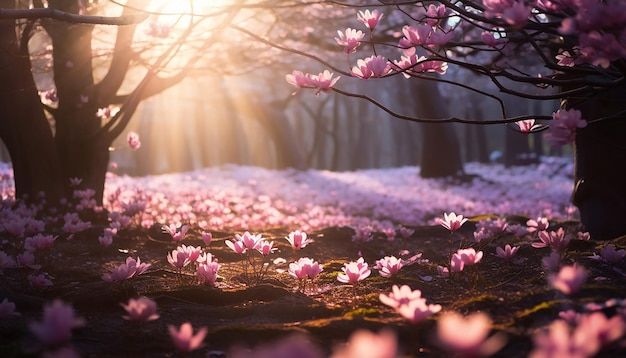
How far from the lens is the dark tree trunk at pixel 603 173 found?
5917 mm

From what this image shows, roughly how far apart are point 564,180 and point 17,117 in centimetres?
1751

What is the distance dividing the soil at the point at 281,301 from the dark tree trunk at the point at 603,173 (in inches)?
41.7

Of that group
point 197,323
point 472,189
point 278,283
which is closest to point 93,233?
point 278,283

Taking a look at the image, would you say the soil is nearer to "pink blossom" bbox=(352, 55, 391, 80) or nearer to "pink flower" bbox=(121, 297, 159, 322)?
"pink flower" bbox=(121, 297, 159, 322)

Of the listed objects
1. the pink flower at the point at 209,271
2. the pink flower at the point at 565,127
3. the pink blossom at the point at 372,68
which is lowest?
the pink flower at the point at 209,271

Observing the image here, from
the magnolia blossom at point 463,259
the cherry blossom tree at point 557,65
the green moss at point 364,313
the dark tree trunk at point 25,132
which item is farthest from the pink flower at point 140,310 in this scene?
the dark tree trunk at point 25,132

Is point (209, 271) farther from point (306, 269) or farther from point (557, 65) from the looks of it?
point (557, 65)

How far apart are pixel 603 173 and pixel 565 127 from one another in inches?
145

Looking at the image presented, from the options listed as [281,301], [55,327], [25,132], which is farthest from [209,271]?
[25,132]

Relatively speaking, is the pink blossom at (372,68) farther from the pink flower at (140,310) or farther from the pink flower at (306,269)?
the pink flower at (140,310)

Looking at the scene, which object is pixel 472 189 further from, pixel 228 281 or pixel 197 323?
pixel 197 323

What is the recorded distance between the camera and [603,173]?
20.0 ft

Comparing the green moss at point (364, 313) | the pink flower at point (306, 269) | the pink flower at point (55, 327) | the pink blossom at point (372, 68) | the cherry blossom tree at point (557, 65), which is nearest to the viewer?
the pink flower at point (55, 327)

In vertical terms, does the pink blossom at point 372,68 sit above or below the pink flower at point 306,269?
above
